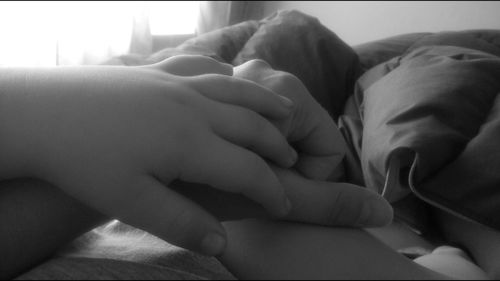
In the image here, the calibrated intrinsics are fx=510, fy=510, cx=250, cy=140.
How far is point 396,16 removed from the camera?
182 cm

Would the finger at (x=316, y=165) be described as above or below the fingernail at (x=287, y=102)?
below

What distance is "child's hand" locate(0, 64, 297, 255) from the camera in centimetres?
34

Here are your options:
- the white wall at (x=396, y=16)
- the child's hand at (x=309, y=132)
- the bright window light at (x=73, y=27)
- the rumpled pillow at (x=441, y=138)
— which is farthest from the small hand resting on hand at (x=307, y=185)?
the white wall at (x=396, y=16)

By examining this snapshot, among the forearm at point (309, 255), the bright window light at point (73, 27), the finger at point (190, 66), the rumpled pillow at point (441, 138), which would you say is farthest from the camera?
the bright window light at point (73, 27)

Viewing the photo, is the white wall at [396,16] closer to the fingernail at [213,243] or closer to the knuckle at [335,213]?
the knuckle at [335,213]

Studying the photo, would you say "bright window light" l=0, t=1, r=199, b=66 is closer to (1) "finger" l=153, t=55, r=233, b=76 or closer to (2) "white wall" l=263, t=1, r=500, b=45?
(2) "white wall" l=263, t=1, r=500, b=45

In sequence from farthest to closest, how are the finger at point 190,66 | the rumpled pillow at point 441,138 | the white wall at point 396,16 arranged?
the white wall at point 396,16 → the rumpled pillow at point 441,138 → the finger at point 190,66

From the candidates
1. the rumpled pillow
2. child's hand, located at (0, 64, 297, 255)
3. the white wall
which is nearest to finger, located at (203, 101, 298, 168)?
child's hand, located at (0, 64, 297, 255)

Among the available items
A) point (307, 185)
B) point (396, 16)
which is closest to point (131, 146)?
point (307, 185)

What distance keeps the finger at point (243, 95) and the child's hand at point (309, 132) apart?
3 centimetres

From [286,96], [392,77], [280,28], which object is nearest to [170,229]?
[286,96]

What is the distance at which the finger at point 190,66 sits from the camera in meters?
0.43

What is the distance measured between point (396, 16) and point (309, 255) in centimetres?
163

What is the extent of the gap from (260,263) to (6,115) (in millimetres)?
203
